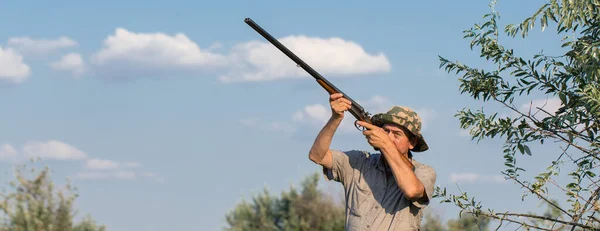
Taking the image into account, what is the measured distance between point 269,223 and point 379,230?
867 inches

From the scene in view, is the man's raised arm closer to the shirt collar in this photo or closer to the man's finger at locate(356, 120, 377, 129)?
the man's finger at locate(356, 120, 377, 129)

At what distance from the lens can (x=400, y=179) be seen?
631 centimetres

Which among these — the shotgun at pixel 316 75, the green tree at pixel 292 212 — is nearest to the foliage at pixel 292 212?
the green tree at pixel 292 212

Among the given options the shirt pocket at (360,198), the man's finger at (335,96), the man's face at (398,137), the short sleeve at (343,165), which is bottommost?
the shirt pocket at (360,198)

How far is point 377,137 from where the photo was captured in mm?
6566

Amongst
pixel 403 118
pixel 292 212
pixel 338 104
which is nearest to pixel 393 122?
pixel 403 118

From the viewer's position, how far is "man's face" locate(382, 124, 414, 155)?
22.2 ft

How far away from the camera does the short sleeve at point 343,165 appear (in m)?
6.82

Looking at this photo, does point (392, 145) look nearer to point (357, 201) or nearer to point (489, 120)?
point (357, 201)

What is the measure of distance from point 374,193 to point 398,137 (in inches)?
19.4

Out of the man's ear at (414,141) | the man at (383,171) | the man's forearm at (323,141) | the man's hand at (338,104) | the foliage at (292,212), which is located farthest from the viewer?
the foliage at (292,212)

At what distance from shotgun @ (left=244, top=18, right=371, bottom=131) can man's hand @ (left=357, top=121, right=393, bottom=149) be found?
1.21 feet

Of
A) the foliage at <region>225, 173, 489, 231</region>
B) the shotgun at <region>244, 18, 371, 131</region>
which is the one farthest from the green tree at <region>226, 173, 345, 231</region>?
the shotgun at <region>244, 18, 371, 131</region>

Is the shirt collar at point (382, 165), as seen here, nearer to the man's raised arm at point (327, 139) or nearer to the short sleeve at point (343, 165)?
the short sleeve at point (343, 165)
